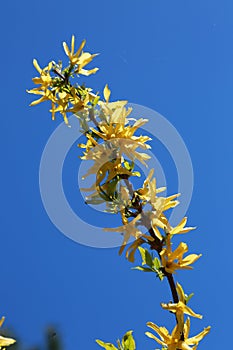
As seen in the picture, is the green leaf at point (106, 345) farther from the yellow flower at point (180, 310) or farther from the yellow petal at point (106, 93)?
the yellow petal at point (106, 93)

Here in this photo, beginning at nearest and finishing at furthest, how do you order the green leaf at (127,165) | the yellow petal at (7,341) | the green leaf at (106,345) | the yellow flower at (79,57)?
the yellow petal at (7,341) < the green leaf at (106,345) < the green leaf at (127,165) < the yellow flower at (79,57)

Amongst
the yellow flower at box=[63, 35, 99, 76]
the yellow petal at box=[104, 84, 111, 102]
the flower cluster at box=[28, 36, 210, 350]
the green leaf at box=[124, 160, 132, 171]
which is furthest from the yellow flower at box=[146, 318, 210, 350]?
the yellow flower at box=[63, 35, 99, 76]

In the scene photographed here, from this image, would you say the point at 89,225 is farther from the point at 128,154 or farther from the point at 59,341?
the point at 59,341

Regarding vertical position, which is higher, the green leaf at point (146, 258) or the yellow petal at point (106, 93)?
the yellow petal at point (106, 93)

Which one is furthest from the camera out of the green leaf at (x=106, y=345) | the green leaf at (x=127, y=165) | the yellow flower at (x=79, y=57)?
the yellow flower at (x=79, y=57)

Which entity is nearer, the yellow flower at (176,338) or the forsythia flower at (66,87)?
the yellow flower at (176,338)

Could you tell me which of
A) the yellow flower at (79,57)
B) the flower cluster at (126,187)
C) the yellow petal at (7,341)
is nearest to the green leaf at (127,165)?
the flower cluster at (126,187)

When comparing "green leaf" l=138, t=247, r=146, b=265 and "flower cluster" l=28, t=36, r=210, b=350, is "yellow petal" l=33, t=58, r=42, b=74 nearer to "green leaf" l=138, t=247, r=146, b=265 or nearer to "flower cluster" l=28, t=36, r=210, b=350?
"flower cluster" l=28, t=36, r=210, b=350

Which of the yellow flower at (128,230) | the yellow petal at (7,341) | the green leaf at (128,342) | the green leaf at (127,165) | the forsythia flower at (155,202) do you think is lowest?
the yellow petal at (7,341)

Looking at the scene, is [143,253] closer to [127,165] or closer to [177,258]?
[177,258]
